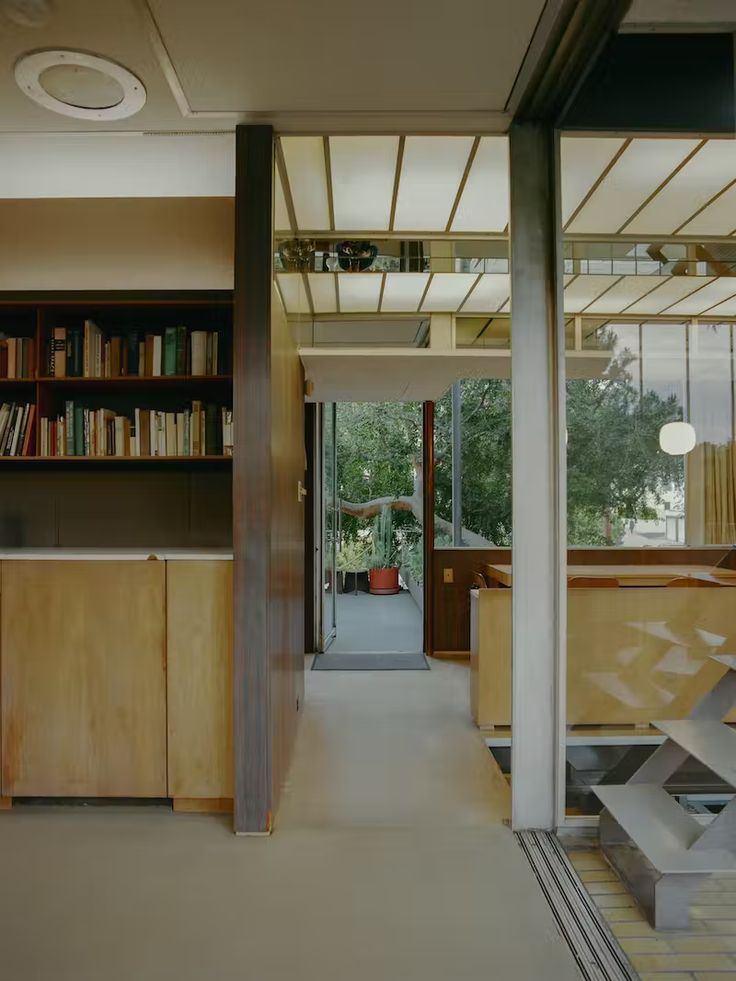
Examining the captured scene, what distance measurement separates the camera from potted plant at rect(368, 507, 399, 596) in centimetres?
777

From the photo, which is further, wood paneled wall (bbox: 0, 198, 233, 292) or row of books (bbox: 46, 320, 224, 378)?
row of books (bbox: 46, 320, 224, 378)

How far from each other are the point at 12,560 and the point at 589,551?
2.44 meters

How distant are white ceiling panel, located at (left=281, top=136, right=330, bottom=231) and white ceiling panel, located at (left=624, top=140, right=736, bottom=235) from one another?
1.42 metres

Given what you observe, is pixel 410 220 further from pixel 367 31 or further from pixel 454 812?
pixel 454 812

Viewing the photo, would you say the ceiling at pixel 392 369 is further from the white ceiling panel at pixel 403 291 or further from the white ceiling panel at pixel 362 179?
the white ceiling panel at pixel 362 179

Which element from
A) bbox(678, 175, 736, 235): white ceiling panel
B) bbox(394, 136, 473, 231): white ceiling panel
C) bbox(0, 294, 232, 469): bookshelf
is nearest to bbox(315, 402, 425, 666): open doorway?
bbox(394, 136, 473, 231): white ceiling panel

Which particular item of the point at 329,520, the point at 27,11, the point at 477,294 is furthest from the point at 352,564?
the point at 27,11

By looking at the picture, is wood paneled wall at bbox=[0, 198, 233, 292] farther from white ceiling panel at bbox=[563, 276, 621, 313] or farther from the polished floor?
the polished floor

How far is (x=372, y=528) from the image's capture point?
786 cm

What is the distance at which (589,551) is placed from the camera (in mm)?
2432

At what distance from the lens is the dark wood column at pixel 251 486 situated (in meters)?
2.45

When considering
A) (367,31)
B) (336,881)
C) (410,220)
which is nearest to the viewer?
(367,31)

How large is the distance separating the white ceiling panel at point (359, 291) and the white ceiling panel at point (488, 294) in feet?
2.14

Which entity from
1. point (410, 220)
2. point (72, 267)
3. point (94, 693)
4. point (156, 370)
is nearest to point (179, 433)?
→ point (156, 370)
